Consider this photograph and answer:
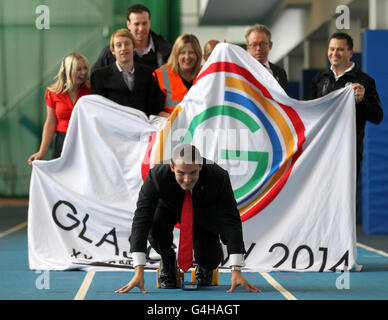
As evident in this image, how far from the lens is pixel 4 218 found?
10031 mm

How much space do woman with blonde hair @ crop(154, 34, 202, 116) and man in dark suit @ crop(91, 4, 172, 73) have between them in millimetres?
373

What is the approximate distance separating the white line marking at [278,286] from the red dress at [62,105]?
6.26 feet

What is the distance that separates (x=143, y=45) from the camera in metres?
5.91

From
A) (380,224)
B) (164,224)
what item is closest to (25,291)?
(164,224)

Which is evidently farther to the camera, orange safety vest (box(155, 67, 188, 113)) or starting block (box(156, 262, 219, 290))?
orange safety vest (box(155, 67, 188, 113))

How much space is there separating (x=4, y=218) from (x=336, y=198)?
20.2ft

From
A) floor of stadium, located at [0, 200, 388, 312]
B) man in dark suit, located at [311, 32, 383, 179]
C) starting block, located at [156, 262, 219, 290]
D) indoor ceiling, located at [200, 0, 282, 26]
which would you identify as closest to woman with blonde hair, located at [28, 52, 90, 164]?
floor of stadium, located at [0, 200, 388, 312]

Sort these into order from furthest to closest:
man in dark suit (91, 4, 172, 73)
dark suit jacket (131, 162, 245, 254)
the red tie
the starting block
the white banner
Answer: man in dark suit (91, 4, 172, 73) < the white banner < the starting block < the red tie < dark suit jacket (131, 162, 245, 254)

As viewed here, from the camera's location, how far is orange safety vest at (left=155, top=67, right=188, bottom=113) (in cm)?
540

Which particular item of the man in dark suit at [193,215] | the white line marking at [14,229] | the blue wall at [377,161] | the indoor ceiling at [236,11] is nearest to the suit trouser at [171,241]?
the man in dark suit at [193,215]

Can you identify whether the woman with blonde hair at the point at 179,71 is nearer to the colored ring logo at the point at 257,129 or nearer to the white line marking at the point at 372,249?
the colored ring logo at the point at 257,129

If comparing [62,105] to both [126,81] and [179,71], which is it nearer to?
[126,81]

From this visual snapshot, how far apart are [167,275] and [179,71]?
1.74 m

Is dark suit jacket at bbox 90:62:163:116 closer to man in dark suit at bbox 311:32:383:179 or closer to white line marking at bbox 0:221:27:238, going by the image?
man in dark suit at bbox 311:32:383:179
